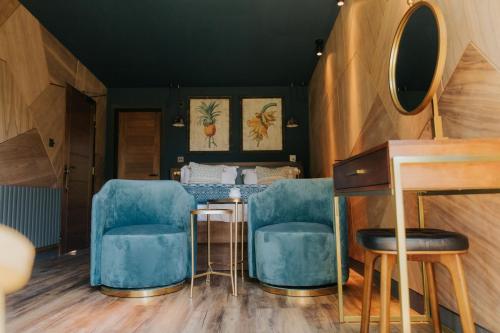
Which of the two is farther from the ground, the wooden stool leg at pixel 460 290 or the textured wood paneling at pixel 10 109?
the textured wood paneling at pixel 10 109

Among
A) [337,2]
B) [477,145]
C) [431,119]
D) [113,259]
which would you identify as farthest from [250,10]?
[477,145]

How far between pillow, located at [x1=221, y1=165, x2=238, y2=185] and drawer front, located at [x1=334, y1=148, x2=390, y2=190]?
406 centimetres

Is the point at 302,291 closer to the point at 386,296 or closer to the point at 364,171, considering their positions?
the point at 386,296

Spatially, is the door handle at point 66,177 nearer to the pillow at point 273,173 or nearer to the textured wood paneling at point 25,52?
the textured wood paneling at point 25,52

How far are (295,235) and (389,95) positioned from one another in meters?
1.28

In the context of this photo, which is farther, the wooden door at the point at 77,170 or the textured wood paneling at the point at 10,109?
the wooden door at the point at 77,170

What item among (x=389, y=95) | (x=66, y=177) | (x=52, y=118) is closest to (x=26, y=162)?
(x=66, y=177)

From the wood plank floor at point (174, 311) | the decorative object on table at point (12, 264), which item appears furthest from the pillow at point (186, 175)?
the decorative object on table at point (12, 264)

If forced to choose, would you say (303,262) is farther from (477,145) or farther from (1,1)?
(1,1)

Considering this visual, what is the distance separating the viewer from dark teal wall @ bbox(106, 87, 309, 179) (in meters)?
6.73

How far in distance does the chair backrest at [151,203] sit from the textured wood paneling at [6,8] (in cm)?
242

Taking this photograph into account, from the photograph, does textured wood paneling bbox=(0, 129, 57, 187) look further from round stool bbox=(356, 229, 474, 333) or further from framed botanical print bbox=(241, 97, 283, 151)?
round stool bbox=(356, 229, 474, 333)

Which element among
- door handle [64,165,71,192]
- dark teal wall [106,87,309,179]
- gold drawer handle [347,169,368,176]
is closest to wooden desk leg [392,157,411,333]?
gold drawer handle [347,169,368,176]

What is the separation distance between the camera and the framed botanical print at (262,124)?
265 inches
